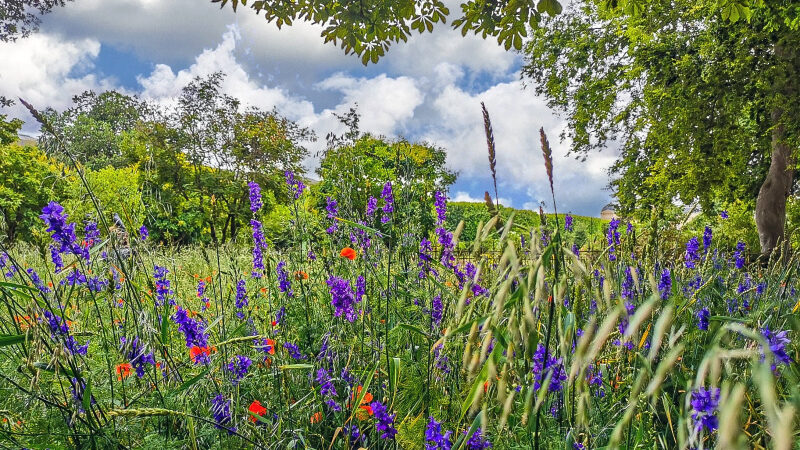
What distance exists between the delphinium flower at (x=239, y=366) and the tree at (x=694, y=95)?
840cm

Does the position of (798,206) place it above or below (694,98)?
below

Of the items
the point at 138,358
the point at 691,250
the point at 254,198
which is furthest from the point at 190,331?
the point at 691,250

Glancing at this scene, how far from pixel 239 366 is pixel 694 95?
12320 millimetres

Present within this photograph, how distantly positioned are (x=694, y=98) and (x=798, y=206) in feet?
21.0

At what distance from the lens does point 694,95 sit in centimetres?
1115

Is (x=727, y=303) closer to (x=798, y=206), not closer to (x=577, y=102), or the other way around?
(x=577, y=102)

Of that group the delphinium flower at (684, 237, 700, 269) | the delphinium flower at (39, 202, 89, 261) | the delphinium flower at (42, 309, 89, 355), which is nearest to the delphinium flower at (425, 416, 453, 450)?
the delphinium flower at (42, 309, 89, 355)

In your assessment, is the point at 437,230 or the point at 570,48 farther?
the point at 570,48

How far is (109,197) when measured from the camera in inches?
537

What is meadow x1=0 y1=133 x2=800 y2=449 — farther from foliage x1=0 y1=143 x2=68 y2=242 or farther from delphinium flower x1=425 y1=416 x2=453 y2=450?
foliage x1=0 y1=143 x2=68 y2=242

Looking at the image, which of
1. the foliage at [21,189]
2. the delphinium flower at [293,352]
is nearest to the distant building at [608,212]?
the delphinium flower at [293,352]

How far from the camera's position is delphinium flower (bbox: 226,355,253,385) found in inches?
84.3

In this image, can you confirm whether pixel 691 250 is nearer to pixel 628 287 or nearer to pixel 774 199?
pixel 628 287

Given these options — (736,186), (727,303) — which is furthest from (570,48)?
(727,303)
